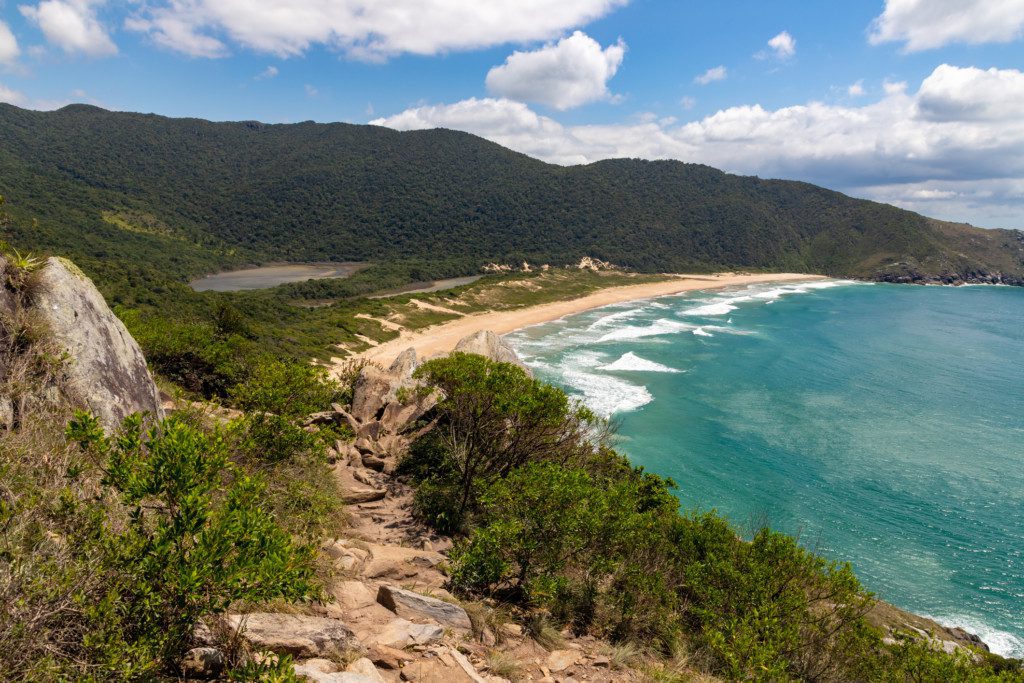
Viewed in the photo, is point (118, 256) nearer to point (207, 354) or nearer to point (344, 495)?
point (207, 354)

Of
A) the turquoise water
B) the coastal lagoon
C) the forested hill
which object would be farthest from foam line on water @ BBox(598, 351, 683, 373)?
the forested hill

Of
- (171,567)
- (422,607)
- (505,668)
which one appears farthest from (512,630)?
(171,567)

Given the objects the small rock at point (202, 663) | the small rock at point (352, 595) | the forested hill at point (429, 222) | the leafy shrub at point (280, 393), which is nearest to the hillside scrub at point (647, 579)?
the small rock at point (352, 595)

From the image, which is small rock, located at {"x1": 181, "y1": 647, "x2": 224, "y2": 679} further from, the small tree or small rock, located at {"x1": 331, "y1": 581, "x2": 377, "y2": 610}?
the small tree

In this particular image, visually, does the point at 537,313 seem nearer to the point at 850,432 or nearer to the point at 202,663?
the point at 850,432

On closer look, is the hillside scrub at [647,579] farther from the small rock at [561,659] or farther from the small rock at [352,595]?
the small rock at [352,595]

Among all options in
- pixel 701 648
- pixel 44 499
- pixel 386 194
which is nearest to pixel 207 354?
pixel 44 499

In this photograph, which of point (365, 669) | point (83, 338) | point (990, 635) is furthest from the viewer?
point (990, 635)
